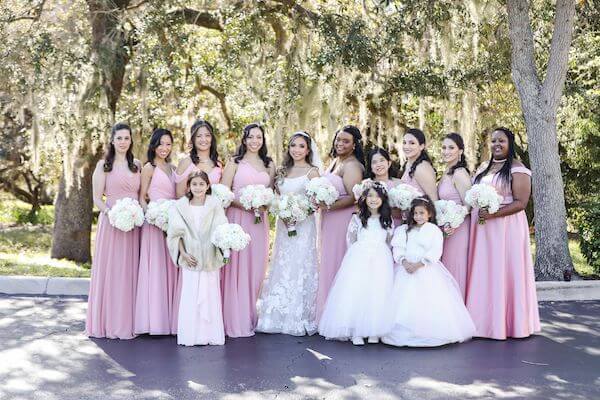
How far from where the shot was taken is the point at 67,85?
35.6ft

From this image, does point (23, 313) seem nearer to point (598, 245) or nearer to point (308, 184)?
point (308, 184)

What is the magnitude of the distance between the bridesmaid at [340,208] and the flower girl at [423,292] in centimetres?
71

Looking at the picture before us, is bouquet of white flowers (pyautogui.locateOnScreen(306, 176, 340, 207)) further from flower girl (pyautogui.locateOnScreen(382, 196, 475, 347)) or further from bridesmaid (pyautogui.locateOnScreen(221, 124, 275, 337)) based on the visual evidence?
flower girl (pyautogui.locateOnScreen(382, 196, 475, 347))

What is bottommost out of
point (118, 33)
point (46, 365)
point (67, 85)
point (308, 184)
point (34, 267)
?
point (46, 365)

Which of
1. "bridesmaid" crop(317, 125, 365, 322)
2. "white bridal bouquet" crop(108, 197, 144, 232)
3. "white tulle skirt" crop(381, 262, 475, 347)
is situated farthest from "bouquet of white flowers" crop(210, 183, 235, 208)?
Result: "white tulle skirt" crop(381, 262, 475, 347)

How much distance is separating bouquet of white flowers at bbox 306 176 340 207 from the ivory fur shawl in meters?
0.97

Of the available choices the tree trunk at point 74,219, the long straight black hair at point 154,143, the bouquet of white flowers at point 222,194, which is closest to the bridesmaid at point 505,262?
the bouquet of white flowers at point 222,194

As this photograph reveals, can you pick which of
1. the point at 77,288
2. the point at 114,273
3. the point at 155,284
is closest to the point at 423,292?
the point at 155,284

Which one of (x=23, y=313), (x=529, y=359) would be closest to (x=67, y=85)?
(x=23, y=313)

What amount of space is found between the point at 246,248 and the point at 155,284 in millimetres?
988

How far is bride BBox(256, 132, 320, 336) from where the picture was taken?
7.03 m

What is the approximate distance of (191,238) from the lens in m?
6.52

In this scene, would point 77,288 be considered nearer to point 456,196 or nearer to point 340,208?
point 340,208

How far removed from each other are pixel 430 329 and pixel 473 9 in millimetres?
5160
